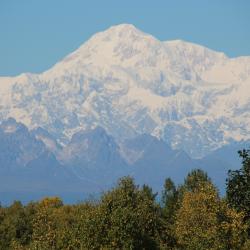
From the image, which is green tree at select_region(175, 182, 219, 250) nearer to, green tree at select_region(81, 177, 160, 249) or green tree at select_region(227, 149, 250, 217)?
green tree at select_region(227, 149, 250, 217)

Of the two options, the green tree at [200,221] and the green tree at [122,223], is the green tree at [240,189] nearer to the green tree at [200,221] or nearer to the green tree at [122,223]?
the green tree at [200,221]

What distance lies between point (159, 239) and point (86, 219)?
16396 mm

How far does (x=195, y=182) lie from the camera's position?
142875mm

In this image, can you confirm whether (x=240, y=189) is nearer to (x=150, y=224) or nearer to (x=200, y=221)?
(x=200, y=221)

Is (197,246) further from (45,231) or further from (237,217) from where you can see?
(45,231)

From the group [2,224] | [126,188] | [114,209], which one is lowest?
[114,209]

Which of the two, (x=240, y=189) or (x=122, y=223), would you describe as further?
(x=240, y=189)

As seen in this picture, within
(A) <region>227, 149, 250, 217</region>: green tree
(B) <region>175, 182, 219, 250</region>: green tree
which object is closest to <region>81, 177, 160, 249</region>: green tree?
(B) <region>175, 182, 219, 250</region>: green tree

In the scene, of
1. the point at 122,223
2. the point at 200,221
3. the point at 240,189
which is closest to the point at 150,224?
the point at 200,221

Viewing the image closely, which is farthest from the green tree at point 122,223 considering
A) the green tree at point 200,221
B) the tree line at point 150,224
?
the green tree at point 200,221

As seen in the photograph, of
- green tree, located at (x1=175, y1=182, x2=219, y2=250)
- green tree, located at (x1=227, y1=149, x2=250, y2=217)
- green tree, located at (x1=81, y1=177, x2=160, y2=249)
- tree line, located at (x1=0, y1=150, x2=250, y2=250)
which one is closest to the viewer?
green tree, located at (x1=81, y1=177, x2=160, y2=249)

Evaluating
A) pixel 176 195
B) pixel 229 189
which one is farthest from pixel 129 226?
pixel 176 195

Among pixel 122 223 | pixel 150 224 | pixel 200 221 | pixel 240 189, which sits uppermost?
pixel 150 224

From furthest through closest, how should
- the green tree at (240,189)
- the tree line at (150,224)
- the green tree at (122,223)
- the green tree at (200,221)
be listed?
1. the green tree at (240,189)
2. the green tree at (200,221)
3. the tree line at (150,224)
4. the green tree at (122,223)
